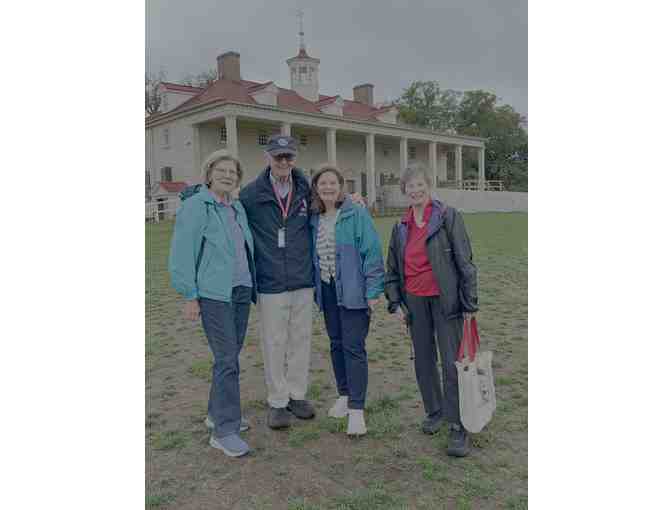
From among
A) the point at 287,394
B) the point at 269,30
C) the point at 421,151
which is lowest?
the point at 287,394

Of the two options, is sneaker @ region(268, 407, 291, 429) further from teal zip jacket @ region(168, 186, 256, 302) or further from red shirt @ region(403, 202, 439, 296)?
red shirt @ region(403, 202, 439, 296)

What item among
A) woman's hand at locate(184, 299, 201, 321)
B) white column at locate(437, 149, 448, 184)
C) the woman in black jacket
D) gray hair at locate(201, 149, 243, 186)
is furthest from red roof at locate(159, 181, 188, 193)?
white column at locate(437, 149, 448, 184)

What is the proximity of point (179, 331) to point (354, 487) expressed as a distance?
356cm

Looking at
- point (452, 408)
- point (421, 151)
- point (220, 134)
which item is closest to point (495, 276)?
point (452, 408)

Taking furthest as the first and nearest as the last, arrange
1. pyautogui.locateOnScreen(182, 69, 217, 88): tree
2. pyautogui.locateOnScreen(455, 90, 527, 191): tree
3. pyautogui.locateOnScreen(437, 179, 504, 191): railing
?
pyautogui.locateOnScreen(437, 179, 504, 191): railing
pyautogui.locateOnScreen(455, 90, 527, 191): tree
pyautogui.locateOnScreen(182, 69, 217, 88): tree

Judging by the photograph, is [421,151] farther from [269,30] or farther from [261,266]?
[261,266]

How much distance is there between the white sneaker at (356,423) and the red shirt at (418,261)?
818 mm

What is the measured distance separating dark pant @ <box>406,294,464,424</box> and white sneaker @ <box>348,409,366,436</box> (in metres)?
0.41

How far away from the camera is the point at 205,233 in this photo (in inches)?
114

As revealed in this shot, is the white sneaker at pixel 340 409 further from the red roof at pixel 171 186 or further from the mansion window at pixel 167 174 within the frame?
the mansion window at pixel 167 174

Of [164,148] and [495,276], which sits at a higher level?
[164,148]

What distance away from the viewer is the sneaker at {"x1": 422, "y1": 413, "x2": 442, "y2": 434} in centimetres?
316

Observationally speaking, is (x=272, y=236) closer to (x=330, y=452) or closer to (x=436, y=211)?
(x=436, y=211)

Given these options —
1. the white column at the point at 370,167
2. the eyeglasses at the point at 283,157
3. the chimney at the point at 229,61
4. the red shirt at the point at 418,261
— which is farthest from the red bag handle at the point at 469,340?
the white column at the point at 370,167
